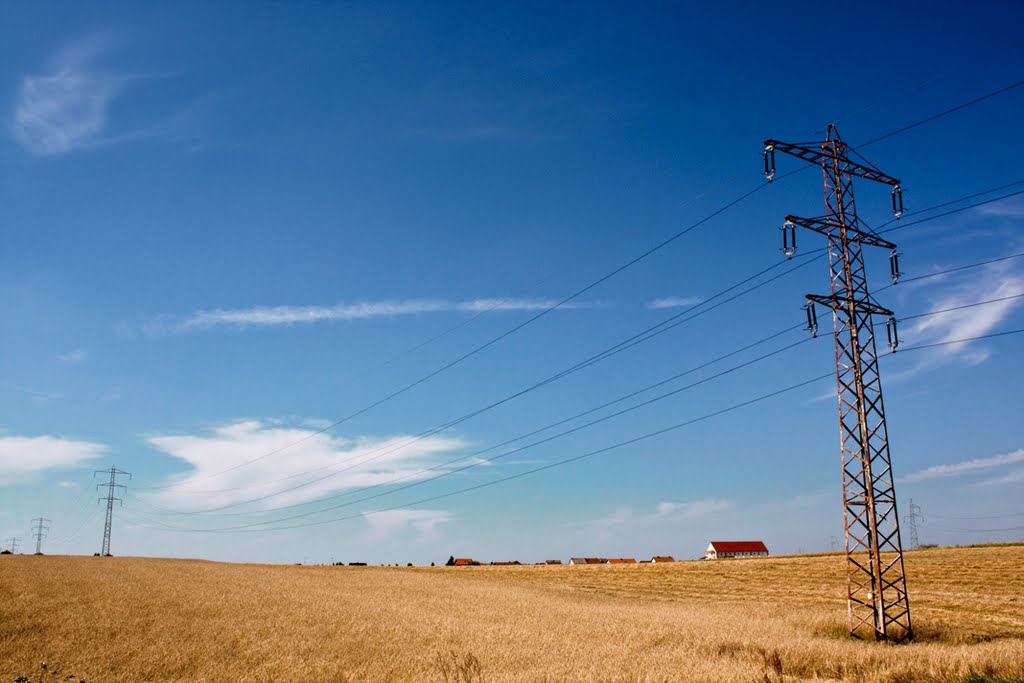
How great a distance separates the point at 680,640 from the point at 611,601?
2106 centimetres

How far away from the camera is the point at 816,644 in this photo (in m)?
24.3

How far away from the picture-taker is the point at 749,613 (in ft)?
115

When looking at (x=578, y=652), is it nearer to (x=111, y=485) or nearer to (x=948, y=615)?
(x=948, y=615)

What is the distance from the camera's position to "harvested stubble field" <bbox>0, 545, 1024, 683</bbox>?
65.3ft

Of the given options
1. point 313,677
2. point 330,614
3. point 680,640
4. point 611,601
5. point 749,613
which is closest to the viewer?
point 313,677

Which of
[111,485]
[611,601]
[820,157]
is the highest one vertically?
[820,157]

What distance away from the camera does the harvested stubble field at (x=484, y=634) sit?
19.9 m

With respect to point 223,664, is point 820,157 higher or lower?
higher

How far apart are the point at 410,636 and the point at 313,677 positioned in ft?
22.7

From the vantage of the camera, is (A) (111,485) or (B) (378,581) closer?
(B) (378,581)

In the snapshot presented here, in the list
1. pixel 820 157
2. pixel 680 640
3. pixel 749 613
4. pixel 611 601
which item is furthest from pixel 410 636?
pixel 820 157

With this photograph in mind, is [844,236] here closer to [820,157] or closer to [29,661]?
[820,157]

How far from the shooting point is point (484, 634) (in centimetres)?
2688

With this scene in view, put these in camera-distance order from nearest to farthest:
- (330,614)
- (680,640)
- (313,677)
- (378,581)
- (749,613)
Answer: (313,677), (680,640), (330,614), (749,613), (378,581)
